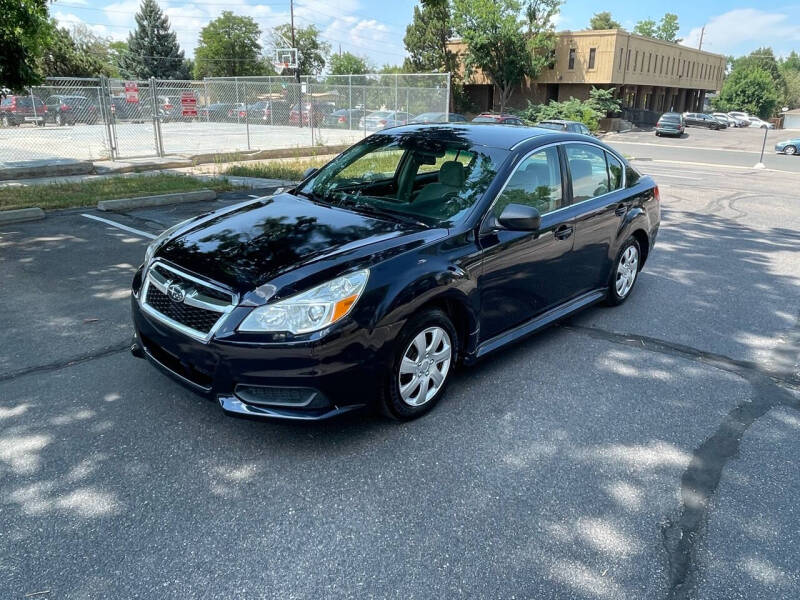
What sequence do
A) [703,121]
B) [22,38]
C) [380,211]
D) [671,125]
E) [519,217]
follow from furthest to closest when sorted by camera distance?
[703,121] → [671,125] → [22,38] → [380,211] → [519,217]

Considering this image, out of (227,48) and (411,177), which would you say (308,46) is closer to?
(227,48)

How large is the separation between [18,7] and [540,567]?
8.98 metres

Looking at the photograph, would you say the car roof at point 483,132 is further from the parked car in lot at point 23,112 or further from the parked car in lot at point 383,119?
the parked car in lot at point 383,119

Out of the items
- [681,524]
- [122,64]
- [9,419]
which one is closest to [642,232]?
[681,524]

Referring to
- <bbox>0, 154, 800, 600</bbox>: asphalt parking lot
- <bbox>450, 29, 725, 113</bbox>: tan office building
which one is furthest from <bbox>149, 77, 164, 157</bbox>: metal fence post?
<bbox>450, 29, 725, 113</bbox>: tan office building

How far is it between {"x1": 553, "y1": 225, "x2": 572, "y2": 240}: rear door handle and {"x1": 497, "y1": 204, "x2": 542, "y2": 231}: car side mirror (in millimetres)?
764

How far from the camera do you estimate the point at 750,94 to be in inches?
3378

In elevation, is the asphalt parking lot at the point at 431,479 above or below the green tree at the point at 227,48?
below

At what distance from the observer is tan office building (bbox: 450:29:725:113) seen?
49.6 meters

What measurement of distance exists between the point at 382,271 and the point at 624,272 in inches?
134

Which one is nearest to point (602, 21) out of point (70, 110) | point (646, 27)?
point (646, 27)

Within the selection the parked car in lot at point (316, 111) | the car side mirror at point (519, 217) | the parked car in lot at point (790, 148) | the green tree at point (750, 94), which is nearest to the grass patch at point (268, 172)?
the parked car in lot at point (316, 111)

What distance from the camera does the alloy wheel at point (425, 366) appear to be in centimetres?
350

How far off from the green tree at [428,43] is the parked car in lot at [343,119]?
106ft
